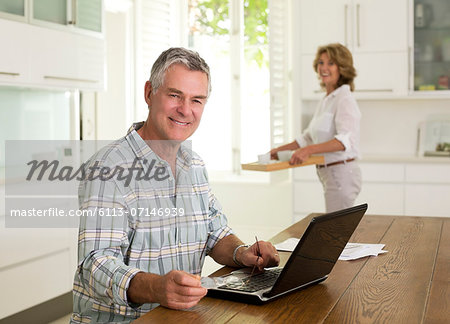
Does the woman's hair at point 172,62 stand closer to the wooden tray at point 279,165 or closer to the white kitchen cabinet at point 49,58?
the white kitchen cabinet at point 49,58

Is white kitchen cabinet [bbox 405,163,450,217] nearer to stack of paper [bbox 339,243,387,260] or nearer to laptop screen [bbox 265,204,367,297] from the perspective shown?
stack of paper [bbox 339,243,387,260]

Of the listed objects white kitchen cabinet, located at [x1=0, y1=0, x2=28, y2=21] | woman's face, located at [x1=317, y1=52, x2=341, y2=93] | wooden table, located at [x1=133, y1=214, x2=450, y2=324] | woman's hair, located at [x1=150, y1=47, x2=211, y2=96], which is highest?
white kitchen cabinet, located at [x1=0, y1=0, x2=28, y2=21]

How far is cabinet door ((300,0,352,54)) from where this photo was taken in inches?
199

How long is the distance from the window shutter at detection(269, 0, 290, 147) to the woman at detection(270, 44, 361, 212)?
0.97 metres

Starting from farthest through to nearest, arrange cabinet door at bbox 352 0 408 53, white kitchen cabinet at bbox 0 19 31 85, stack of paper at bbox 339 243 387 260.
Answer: cabinet door at bbox 352 0 408 53 < white kitchen cabinet at bbox 0 19 31 85 < stack of paper at bbox 339 243 387 260

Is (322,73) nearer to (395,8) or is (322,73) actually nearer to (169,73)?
(395,8)

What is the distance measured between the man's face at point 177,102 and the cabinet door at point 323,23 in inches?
136

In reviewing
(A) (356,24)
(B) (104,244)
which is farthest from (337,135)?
(B) (104,244)

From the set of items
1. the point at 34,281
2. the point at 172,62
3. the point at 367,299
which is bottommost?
the point at 34,281

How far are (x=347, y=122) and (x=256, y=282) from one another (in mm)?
2364

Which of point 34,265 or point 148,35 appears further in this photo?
point 148,35

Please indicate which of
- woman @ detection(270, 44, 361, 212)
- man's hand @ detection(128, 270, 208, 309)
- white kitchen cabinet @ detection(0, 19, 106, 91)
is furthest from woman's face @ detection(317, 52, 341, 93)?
man's hand @ detection(128, 270, 208, 309)

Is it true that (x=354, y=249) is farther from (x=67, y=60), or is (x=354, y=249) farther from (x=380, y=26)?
(x=380, y=26)

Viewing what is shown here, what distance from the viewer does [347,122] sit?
387cm
